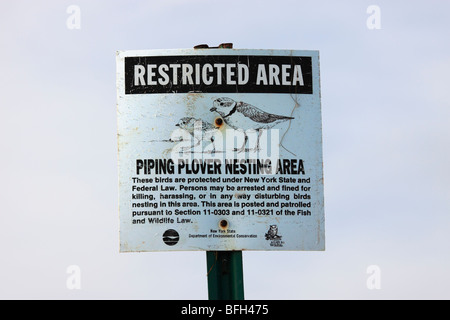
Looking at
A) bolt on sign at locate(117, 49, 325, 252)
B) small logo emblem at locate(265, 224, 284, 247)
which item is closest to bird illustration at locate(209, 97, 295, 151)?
bolt on sign at locate(117, 49, 325, 252)

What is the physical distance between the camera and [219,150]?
757 cm

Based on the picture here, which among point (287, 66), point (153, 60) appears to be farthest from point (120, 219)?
point (287, 66)

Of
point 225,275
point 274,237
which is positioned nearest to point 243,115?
point 274,237

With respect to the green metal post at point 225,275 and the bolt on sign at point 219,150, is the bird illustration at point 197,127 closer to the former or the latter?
the bolt on sign at point 219,150

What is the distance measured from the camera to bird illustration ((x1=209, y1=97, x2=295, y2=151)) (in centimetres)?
758

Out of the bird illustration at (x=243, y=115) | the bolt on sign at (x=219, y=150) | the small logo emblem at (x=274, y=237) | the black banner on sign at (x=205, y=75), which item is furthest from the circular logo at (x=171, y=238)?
the black banner on sign at (x=205, y=75)

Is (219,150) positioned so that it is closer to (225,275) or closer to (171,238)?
(171,238)

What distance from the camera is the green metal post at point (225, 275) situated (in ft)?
24.4

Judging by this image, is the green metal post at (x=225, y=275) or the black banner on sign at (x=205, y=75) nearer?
the green metal post at (x=225, y=275)

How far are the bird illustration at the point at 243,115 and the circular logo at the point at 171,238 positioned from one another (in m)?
0.94

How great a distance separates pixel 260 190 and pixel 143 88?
4.16 ft

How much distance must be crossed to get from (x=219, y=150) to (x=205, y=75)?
626mm

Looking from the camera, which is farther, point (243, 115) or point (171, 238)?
point (243, 115)

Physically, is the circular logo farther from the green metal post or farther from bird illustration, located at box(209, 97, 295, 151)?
bird illustration, located at box(209, 97, 295, 151)
